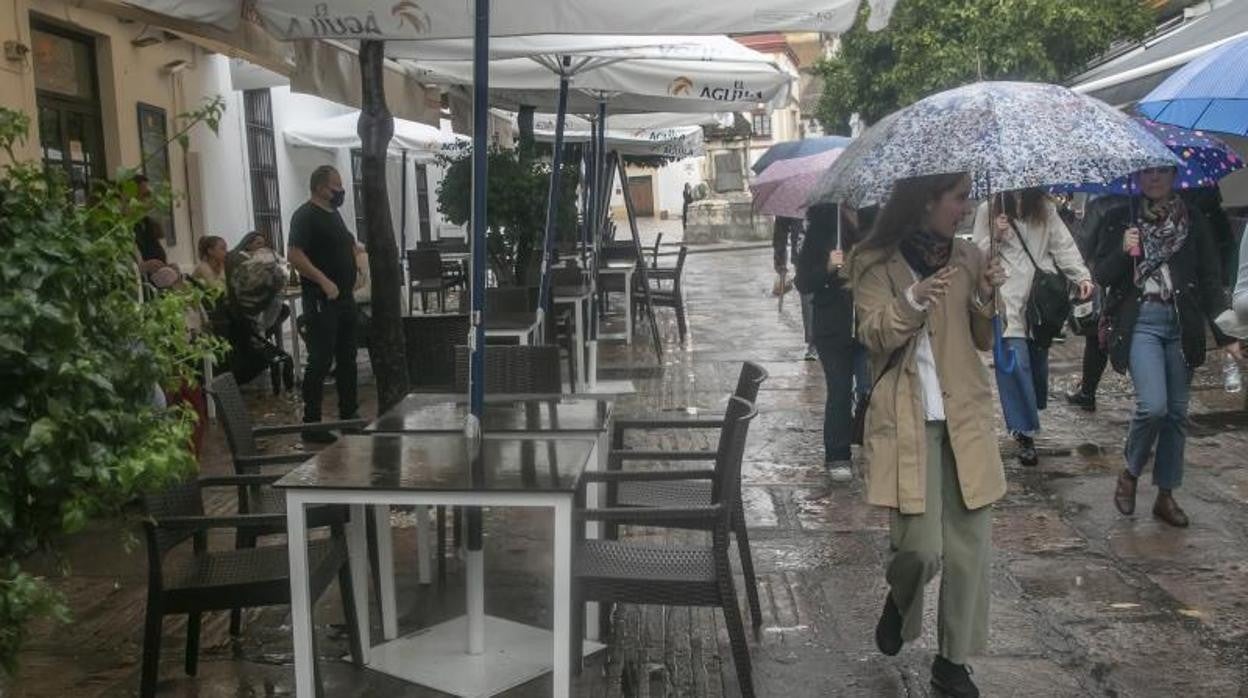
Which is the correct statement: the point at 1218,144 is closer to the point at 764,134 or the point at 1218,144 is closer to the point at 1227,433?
the point at 1227,433

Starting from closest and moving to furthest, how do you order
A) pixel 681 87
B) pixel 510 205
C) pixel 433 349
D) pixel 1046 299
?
pixel 433 349, pixel 1046 299, pixel 681 87, pixel 510 205

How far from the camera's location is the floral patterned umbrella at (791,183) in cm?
876

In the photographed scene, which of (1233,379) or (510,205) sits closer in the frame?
(1233,379)

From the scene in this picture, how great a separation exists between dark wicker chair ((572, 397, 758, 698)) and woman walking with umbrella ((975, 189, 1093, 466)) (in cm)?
350

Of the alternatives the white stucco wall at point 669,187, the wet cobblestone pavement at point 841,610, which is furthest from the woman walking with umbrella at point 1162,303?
the white stucco wall at point 669,187

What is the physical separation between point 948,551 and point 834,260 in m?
2.72

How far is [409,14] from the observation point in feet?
18.8

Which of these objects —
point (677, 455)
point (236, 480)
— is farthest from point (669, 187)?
point (236, 480)

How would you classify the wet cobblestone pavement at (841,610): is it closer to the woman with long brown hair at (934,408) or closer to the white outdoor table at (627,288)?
the woman with long brown hair at (934,408)

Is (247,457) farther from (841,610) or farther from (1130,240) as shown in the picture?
(1130,240)

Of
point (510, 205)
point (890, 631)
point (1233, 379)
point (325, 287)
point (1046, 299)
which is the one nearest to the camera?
point (890, 631)

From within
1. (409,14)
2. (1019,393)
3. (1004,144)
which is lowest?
(1019,393)

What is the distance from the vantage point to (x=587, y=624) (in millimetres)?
4801

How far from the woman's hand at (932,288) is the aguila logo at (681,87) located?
5.50 metres
